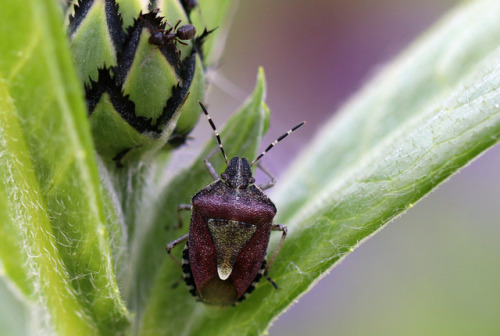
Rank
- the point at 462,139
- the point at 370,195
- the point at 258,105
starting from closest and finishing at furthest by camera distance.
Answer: the point at 462,139
the point at 370,195
the point at 258,105

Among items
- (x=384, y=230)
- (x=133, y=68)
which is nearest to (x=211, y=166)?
(x=133, y=68)

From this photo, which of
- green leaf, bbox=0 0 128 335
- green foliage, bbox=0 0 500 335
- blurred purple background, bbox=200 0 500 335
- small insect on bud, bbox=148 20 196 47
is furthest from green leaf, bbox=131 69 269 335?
blurred purple background, bbox=200 0 500 335

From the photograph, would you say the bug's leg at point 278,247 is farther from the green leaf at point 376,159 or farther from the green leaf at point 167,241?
the green leaf at point 167,241

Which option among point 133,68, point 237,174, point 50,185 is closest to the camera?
point 50,185

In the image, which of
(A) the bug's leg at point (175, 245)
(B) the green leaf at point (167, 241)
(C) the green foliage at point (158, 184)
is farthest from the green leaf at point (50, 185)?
(A) the bug's leg at point (175, 245)

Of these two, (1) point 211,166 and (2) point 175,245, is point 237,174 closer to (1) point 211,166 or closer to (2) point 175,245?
(1) point 211,166

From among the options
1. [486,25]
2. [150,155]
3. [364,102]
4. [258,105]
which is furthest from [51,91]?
[486,25]

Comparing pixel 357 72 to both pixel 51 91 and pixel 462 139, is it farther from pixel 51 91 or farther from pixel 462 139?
pixel 51 91
